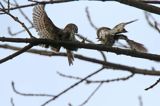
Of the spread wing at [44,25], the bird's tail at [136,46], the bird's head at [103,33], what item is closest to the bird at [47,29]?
the spread wing at [44,25]

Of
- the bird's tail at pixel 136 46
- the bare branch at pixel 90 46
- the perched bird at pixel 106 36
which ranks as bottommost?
the bird's tail at pixel 136 46

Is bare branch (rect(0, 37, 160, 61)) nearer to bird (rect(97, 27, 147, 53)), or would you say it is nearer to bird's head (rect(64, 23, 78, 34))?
bird (rect(97, 27, 147, 53))

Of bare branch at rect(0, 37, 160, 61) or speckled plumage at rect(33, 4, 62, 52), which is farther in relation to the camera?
speckled plumage at rect(33, 4, 62, 52)

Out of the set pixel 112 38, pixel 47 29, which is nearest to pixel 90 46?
pixel 112 38

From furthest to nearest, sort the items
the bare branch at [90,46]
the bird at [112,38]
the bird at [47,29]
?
the bird at [47,29] < the bird at [112,38] < the bare branch at [90,46]

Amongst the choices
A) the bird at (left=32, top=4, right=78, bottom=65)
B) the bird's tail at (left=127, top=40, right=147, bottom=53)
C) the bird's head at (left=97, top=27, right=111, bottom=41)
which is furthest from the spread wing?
the bird's tail at (left=127, top=40, right=147, bottom=53)

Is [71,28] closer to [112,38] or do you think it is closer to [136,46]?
[112,38]

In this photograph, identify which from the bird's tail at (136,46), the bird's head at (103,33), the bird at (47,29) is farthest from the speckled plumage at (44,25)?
the bird's tail at (136,46)

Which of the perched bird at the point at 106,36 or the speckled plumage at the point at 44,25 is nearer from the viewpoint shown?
the perched bird at the point at 106,36

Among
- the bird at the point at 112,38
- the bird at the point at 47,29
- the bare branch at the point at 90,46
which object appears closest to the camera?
the bare branch at the point at 90,46

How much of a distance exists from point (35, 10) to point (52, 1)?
0.33 metres

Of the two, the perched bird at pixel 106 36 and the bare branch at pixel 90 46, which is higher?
the bare branch at pixel 90 46

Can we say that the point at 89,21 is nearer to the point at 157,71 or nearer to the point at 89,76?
the point at 89,76

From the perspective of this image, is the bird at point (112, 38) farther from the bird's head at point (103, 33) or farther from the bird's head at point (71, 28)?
the bird's head at point (71, 28)
